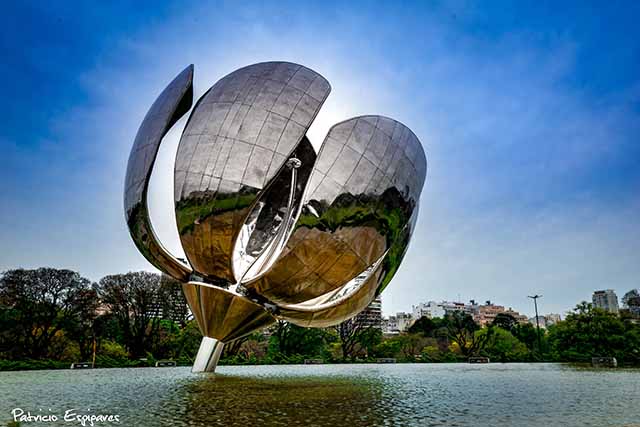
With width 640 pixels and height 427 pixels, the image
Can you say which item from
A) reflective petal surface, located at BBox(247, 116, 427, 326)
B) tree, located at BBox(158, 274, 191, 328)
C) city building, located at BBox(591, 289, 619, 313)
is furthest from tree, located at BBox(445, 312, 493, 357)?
city building, located at BBox(591, 289, 619, 313)

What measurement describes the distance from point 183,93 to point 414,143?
6080mm

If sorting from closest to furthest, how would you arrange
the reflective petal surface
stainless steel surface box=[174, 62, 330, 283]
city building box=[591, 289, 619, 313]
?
1. stainless steel surface box=[174, 62, 330, 283]
2. the reflective petal surface
3. city building box=[591, 289, 619, 313]

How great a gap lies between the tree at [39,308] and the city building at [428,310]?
119 metres

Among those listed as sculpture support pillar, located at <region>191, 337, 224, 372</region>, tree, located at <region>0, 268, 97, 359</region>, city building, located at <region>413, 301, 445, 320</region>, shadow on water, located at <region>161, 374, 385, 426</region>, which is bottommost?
shadow on water, located at <region>161, 374, 385, 426</region>

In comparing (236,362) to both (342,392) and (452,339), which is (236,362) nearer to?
(342,392)

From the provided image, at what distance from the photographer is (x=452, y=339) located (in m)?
57.2

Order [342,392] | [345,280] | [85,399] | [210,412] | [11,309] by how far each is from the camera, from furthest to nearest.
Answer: [11,309] → [345,280] → [342,392] → [85,399] → [210,412]

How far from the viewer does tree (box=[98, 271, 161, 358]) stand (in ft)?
115

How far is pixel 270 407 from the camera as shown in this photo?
7859 millimetres

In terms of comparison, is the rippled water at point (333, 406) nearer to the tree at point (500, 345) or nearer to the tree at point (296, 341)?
the tree at point (296, 341)

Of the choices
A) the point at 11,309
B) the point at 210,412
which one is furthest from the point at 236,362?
the point at 210,412

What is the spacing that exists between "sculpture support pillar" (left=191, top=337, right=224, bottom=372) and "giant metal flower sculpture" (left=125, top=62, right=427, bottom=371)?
0.34m
